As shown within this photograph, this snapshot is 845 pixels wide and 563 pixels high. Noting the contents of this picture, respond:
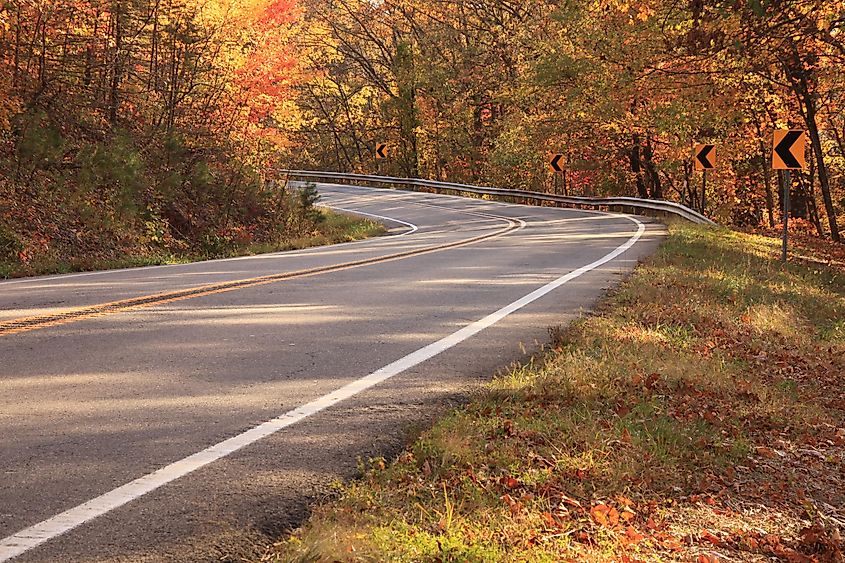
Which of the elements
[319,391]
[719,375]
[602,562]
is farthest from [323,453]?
[719,375]

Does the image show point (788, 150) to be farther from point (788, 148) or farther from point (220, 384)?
point (220, 384)

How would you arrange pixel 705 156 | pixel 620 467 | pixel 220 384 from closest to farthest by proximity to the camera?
pixel 620 467 → pixel 220 384 → pixel 705 156

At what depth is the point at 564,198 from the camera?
37031 millimetres

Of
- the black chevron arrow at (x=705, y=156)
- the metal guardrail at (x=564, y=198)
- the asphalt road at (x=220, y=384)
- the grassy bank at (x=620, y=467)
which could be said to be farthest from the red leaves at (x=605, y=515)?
the metal guardrail at (x=564, y=198)

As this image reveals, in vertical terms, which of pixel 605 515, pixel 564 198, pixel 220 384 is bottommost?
pixel 605 515

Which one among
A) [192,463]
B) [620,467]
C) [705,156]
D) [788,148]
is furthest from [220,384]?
[705,156]

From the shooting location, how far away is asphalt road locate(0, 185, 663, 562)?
142 inches

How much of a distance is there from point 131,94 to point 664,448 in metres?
21.5

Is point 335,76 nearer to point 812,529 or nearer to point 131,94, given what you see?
point 131,94

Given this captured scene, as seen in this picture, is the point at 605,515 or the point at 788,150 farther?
the point at 788,150

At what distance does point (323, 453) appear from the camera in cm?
450

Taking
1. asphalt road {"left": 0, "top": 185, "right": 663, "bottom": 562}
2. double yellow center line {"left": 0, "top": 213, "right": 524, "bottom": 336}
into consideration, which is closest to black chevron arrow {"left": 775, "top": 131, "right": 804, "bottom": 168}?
asphalt road {"left": 0, "top": 185, "right": 663, "bottom": 562}

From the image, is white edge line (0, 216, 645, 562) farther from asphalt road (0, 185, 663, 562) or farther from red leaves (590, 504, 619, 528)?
red leaves (590, 504, 619, 528)

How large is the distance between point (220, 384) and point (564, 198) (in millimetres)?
32455
